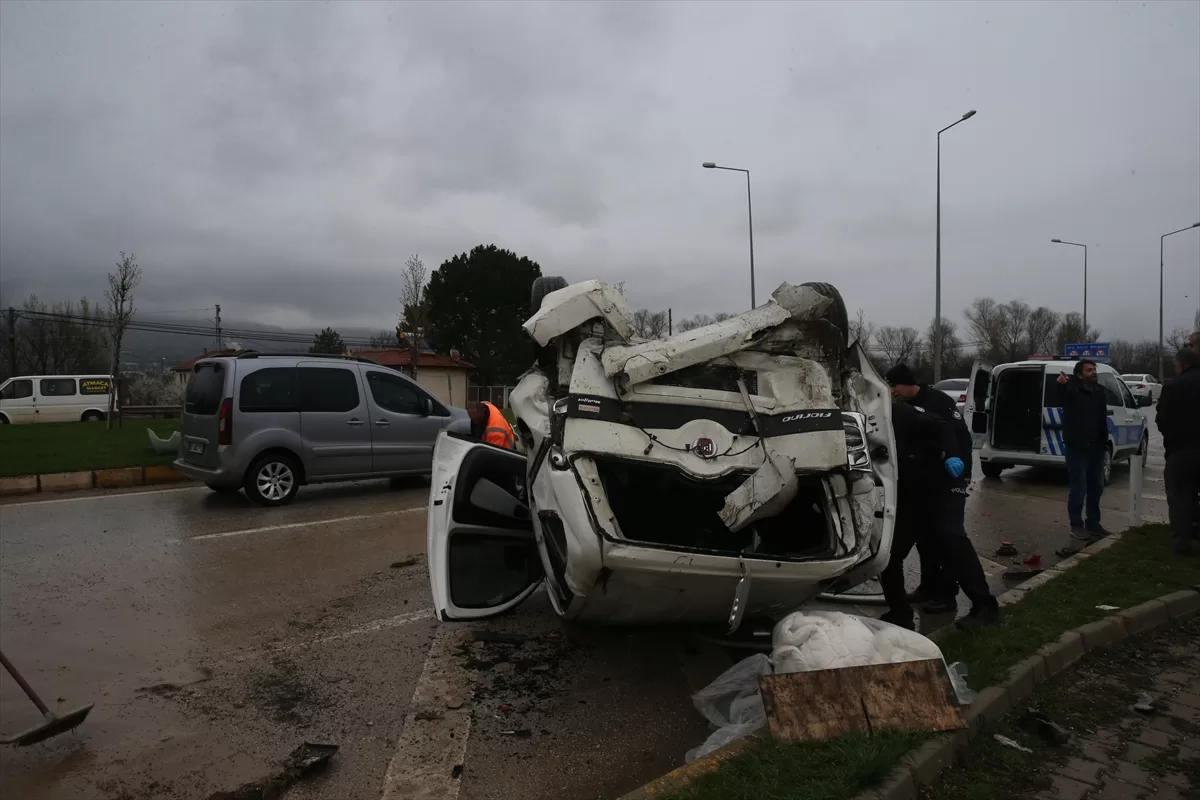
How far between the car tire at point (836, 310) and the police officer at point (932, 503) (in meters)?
0.66

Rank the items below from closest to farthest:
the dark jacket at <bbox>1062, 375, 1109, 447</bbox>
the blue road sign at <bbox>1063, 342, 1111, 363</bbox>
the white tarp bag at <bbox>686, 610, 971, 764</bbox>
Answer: the white tarp bag at <bbox>686, 610, 971, 764</bbox> < the dark jacket at <bbox>1062, 375, 1109, 447</bbox> < the blue road sign at <bbox>1063, 342, 1111, 363</bbox>

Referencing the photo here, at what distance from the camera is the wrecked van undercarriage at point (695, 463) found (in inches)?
147

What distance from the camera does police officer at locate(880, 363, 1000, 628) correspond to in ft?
15.6

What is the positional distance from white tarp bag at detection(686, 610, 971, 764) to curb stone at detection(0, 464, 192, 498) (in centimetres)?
888

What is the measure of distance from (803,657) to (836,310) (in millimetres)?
2226

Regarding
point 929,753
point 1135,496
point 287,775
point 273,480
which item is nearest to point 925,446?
point 929,753

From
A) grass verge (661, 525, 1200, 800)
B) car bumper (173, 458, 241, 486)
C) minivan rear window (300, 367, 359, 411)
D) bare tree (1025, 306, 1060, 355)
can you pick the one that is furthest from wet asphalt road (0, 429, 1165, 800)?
bare tree (1025, 306, 1060, 355)

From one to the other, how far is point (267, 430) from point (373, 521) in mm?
1883

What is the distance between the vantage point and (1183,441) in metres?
6.42

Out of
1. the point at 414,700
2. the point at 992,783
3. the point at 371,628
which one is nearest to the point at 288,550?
the point at 371,628

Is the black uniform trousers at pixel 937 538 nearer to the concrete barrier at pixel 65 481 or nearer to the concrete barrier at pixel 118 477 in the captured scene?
the concrete barrier at pixel 118 477

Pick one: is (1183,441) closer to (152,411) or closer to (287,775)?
(287,775)

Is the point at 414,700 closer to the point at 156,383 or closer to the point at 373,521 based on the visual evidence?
the point at 373,521

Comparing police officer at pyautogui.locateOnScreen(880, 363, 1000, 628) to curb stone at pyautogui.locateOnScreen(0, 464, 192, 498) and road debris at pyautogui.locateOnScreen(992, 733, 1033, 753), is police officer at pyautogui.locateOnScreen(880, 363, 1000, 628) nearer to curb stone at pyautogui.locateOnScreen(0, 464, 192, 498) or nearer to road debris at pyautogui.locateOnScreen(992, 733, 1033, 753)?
road debris at pyautogui.locateOnScreen(992, 733, 1033, 753)
